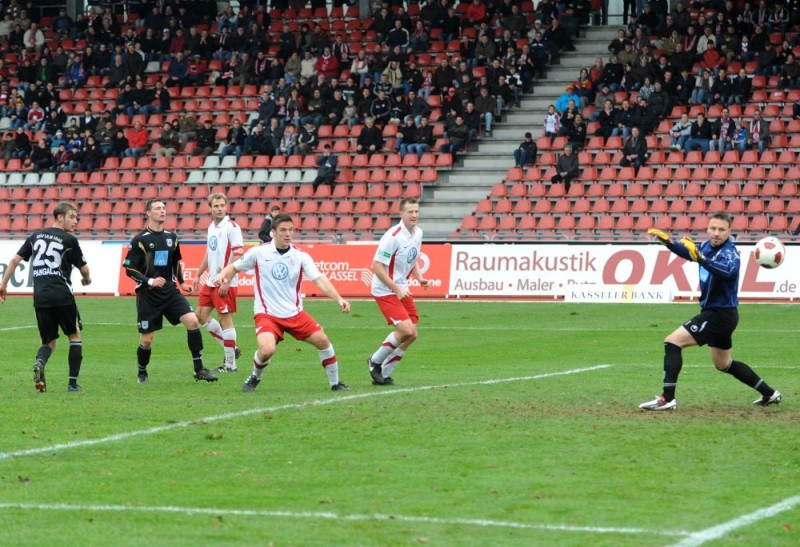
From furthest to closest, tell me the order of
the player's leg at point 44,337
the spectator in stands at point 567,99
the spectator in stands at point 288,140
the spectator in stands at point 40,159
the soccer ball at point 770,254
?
the spectator in stands at point 40,159 → the spectator in stands at point 288,140 → the spectator in stands at point 567,99 → the player's leg at point 44,337 → the soccer ball at point 770,254

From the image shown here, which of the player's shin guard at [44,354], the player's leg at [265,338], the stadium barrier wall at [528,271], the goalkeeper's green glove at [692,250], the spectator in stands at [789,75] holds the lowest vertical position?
the stadium barrier wall at [528,271]

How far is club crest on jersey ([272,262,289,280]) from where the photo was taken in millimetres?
14281

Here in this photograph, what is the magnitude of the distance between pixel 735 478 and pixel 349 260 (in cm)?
2231

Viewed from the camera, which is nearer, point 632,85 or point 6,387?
point 6,387

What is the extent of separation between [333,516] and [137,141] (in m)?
36.4

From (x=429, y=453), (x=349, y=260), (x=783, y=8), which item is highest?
(x=783, y=8)

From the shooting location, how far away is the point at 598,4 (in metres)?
42.8

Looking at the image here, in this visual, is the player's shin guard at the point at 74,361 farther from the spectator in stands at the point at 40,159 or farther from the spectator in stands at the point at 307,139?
the spectator in stands at the point at 40,159

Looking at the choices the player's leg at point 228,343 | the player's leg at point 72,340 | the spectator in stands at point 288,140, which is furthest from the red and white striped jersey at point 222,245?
the spectator in stands at point 288,140

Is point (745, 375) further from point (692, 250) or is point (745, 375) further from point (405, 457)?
point (405, 457)

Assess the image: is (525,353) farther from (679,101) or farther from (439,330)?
(679,101)

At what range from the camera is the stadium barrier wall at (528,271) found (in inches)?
1126

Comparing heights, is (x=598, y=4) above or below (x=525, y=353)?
above

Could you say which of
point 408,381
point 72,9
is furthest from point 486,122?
point 408,381
